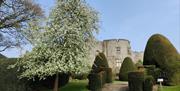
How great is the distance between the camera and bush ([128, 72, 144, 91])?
3002 cm

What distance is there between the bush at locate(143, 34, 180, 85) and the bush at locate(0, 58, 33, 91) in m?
12.2

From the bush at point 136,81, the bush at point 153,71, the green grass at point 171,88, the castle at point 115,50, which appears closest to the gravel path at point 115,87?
the green grass at point 171,88

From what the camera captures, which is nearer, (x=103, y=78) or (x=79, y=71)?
(x=79, y=71)

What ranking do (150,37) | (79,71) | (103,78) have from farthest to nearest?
(150,37)
(103,78)
(79,71)

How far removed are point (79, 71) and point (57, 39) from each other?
301 cm

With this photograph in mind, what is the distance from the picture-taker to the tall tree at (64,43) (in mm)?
28484

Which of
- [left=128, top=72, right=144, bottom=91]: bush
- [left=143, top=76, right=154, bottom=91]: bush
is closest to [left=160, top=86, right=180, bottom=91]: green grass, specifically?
[left=143, top=76, right=154, bottom=91]: bush

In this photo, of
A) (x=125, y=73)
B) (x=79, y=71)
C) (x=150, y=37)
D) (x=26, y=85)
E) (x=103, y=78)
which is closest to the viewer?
(x=79, y=71)

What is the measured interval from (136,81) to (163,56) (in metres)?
5.60

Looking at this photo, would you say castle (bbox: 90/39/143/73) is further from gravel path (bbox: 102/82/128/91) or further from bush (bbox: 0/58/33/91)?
bush (bbox: 0/58/33/91)

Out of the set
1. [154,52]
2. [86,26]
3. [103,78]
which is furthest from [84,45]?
[154,52]

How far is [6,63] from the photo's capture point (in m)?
30.8

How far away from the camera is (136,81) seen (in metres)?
30.2

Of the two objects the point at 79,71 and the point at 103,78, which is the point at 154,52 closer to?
the point at 103,78
